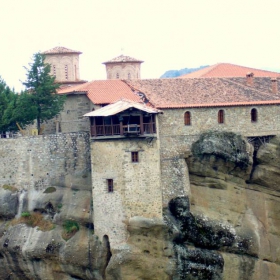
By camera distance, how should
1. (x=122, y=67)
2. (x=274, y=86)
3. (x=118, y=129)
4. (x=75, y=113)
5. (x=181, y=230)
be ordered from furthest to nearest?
(x=122, y=67), (x=75, y=113), (x=274, y=86), (x=181, y=230), (x=118, y=129)

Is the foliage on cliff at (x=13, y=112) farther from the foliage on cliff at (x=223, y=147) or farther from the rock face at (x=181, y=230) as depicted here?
the foliage on cliff at (x=223, y=147)

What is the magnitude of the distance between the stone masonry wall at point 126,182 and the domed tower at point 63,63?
1488 centimetres

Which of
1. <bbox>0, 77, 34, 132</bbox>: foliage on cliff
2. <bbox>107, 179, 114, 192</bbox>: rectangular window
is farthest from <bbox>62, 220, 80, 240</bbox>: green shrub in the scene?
<bbox>0, 77, 34, 132</bbox>: foliage on cliff

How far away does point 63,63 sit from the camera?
64.2 m

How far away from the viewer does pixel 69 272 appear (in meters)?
51.5

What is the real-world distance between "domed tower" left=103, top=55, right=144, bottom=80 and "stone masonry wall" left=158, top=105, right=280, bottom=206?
47.4ft

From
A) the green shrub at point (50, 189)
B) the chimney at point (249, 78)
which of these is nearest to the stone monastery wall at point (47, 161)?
the green shrub at point (50, 189)

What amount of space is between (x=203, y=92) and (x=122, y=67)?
13255mm

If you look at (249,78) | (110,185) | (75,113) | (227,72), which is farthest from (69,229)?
(227,72)

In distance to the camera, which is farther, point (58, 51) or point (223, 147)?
point (58, 51)

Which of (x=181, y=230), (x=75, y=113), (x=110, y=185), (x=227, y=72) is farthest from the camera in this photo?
(x=227, y=72)

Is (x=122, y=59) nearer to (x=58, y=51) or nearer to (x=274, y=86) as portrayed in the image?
(x=58, y=51)

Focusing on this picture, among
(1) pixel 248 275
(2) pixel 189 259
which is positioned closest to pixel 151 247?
(2) pixel 189 259

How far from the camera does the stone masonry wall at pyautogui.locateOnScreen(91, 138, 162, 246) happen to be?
4966 cm
